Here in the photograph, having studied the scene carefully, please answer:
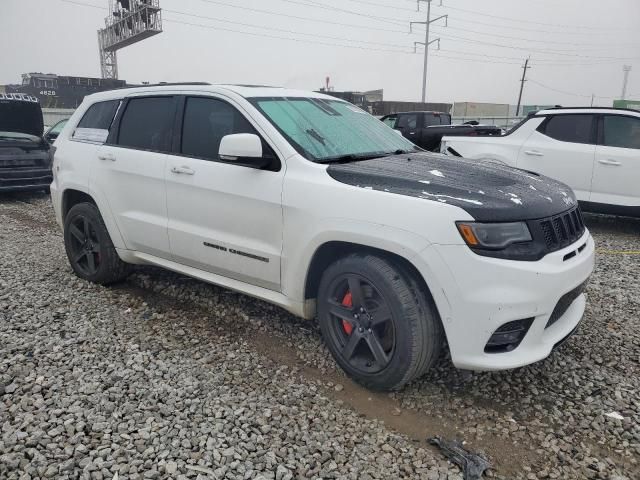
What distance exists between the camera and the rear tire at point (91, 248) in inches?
177

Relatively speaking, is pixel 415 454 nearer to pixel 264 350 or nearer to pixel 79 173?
pixel 264 350

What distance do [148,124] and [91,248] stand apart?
4.53 feet

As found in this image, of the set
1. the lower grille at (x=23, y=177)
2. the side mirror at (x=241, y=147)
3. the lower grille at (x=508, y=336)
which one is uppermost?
the side mirror at (x=241, y=147)

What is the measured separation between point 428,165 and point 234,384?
184 centimetres

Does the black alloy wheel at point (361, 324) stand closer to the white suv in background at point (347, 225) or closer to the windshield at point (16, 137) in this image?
the white suv in background at point (347, 225)

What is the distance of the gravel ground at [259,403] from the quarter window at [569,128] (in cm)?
358

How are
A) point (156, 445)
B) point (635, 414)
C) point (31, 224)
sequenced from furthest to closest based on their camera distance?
1. point (31, 224)
2. point (635, 414)
3. point (156, 445)

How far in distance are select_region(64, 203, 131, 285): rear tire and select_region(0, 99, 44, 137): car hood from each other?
6.16m

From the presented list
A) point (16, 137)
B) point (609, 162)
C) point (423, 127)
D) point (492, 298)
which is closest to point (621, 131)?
point (609, 162)

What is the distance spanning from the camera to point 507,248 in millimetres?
2537

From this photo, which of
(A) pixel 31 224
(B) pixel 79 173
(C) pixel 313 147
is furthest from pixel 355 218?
(A) pixel 31 224

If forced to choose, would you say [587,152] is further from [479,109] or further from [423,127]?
[479,109]

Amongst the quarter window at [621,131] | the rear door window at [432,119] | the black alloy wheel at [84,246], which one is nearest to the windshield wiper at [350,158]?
the black alloy wheel at [84,246]

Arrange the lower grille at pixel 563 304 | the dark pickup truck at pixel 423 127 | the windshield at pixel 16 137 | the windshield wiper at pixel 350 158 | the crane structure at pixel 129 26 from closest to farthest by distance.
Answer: the lower grille at pixel 563 304
the windshield wiper at pixel 350 158
the windshield at pixel 16 137
the dark pickup truck at pixel 423 127
the crane structure at pixel 129 26
